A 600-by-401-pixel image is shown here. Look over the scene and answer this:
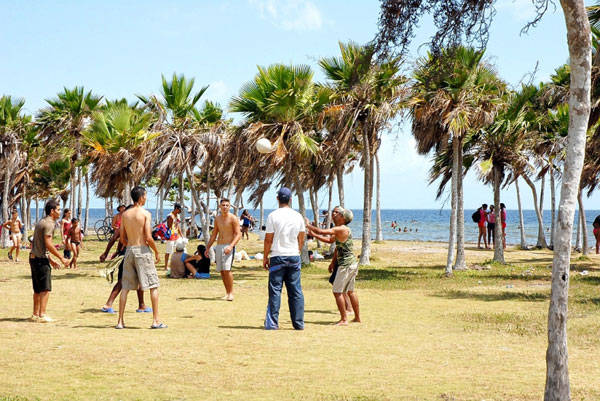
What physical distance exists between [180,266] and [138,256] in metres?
8.17

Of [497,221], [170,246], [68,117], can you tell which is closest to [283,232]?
[170,246]

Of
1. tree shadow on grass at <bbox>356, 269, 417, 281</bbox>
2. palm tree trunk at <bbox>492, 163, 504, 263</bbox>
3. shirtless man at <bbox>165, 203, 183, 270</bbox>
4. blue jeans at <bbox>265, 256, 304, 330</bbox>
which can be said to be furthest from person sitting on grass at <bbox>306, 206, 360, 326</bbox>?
palm tree trunk at <bbox>492, 163, 504, 263</bbox>

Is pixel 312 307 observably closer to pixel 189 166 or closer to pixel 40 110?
pixel 189 166

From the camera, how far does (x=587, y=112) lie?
5.40 meters

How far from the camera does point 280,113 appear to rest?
1952cm

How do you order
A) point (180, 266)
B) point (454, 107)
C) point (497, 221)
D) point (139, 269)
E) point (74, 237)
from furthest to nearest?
point (497, 221) < point (74, 237) < point (454, 107) < point (180, 266) < point (139, 269)

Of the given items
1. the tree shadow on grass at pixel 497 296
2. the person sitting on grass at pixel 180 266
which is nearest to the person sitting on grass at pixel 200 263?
the person sitting on grass at pixel 180 266

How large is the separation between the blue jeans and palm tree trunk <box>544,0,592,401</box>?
497 cm

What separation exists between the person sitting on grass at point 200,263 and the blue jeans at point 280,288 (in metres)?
8.32

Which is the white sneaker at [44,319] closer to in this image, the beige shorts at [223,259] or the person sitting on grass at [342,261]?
the beige shorts at [223,259]

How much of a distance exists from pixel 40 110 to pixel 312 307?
2773 cm

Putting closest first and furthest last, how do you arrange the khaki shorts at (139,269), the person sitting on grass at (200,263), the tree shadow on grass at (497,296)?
the khaki shorts at (139,269) < the tree shadow on grass at (497,296) < the person sitting on grass at (200,263)

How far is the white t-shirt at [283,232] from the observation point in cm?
1000

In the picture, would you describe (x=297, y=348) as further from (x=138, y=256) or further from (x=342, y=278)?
(x=138, y=256)
